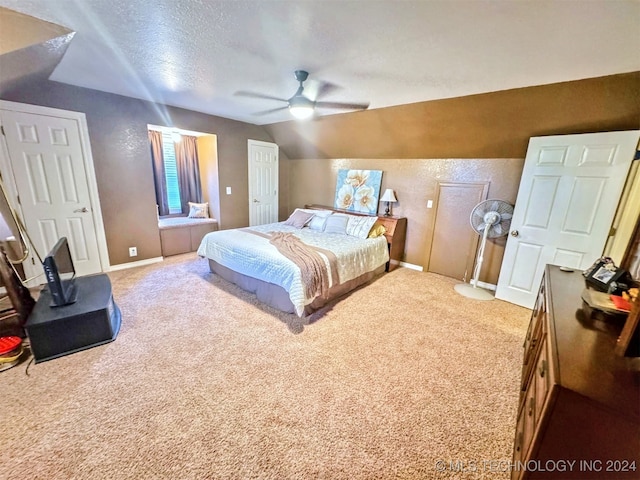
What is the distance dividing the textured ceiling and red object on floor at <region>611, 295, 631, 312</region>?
58.2 inches

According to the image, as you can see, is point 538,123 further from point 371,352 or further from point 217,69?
point 217,69

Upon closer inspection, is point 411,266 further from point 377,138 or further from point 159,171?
point 159,171

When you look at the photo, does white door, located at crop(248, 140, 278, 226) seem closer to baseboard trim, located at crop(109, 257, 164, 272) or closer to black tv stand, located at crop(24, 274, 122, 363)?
baseboard trim, located at crop(109, 257, 164, 272)

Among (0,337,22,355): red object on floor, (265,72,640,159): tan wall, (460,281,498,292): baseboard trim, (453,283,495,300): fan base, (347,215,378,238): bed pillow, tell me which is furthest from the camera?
(347,215,378,238): bed pillow

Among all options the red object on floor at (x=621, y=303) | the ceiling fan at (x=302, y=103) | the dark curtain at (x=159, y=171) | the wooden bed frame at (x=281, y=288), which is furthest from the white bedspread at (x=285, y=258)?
the red object on floor at (x=621, y=303)

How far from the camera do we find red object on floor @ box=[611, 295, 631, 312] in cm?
122

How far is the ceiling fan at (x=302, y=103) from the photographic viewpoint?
90.6 inches

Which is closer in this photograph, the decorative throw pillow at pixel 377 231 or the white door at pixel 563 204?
the white door at pixel 563 204

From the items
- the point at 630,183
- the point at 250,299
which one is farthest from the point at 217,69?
the point at 630,183

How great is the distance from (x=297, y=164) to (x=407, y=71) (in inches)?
134

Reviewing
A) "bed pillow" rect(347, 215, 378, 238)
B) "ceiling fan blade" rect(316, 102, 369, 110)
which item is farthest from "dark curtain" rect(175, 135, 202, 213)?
"bed pillow" rect(347, 215, 378, 238)

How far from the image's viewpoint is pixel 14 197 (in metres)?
2.73

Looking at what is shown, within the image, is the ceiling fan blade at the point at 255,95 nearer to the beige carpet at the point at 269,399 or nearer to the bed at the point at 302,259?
the bed at the point at 302,259

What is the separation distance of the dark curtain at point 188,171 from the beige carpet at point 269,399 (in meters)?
2.82
